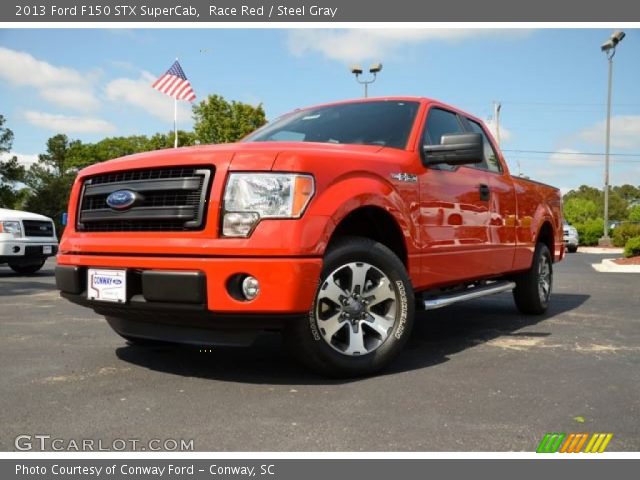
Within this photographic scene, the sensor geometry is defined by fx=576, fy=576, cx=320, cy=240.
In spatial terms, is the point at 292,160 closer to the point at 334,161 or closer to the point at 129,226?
the point at 334,161

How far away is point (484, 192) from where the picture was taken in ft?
15.4

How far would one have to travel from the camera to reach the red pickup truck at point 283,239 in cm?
290

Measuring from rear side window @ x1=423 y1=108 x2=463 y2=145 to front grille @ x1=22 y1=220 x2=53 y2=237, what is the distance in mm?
8449

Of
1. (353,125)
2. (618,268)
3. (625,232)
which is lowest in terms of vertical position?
(618,268)

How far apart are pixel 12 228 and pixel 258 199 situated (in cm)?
878

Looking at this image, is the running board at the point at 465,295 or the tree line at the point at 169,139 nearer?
the running board at the point at 465,295

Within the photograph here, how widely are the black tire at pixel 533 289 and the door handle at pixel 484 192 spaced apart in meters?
1.53

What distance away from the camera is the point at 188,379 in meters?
3.21

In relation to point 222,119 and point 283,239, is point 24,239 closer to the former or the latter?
point 283,239

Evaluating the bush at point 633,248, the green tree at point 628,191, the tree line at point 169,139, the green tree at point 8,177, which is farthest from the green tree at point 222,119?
the green tree at point 628,191

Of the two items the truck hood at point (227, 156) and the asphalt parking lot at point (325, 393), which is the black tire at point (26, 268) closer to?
the asphalt parking lot at point (325, 393)

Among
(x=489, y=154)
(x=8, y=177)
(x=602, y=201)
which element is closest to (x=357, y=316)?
(x=489, y=154)

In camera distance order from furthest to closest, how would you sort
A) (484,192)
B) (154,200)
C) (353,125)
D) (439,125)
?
(484,192), (439,125), (353,125), (154,200)
